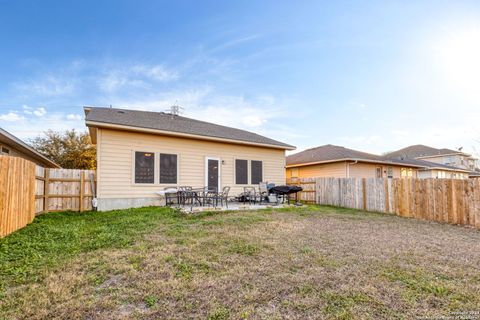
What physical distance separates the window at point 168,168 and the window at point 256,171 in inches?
152

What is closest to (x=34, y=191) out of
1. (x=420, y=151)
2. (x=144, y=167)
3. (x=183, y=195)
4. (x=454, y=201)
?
(x=144, y=167)

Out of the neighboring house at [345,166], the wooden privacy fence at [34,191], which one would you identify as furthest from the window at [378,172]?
the wooden privacy fence at [34,191]

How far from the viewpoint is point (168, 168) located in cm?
1008

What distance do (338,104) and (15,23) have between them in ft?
Answer: 51.4

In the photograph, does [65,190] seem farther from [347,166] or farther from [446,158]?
[446,158]

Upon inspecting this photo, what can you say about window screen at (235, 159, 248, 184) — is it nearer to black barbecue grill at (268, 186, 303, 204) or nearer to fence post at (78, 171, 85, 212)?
black barbecue grill at (268, 186, 303, 204)

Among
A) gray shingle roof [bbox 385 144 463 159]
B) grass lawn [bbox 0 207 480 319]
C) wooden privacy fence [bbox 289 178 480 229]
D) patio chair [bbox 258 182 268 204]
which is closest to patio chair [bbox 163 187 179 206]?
patio chair [bbox 258 182 268 204]

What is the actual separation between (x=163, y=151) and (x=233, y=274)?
7.66 meters

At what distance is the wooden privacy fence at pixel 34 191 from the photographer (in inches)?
200

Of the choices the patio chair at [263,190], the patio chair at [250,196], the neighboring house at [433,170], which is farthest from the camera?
the neighboring house at [433,170]

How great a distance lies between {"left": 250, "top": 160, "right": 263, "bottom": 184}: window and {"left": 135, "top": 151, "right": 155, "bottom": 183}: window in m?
4.75

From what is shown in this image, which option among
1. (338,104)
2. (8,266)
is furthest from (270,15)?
(8,266)

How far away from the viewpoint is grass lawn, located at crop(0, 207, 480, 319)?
7.88ft

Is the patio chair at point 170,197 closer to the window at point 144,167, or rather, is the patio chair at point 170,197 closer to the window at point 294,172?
the window at point 144,167
